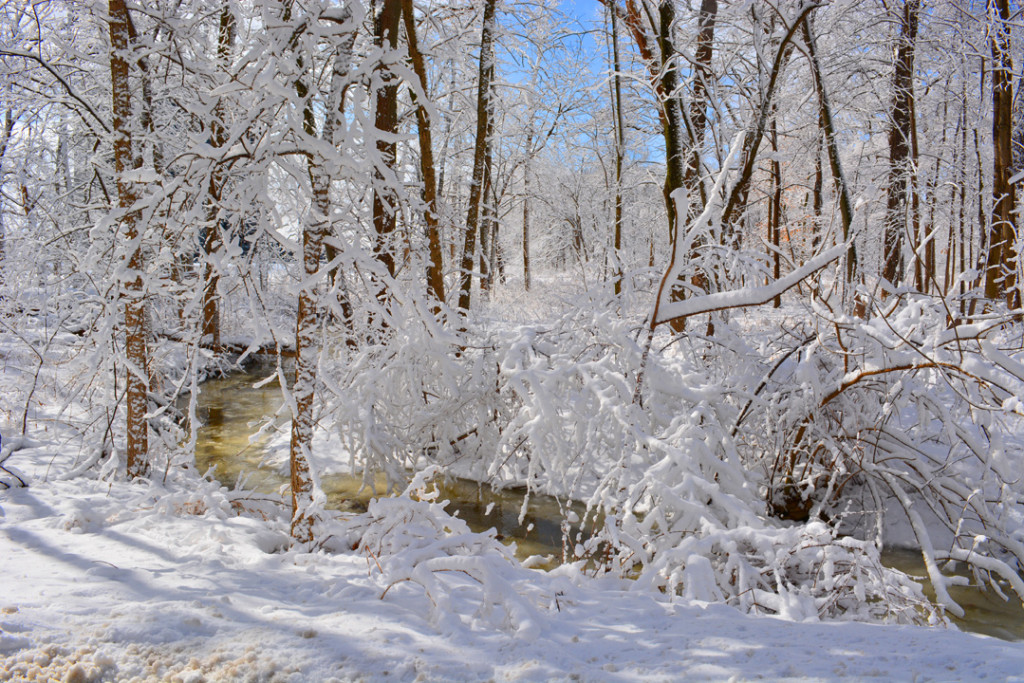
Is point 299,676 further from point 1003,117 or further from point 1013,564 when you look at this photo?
point 1003,117

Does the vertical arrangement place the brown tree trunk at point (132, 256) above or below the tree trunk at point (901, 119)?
below

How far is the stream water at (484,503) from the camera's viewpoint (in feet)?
13.3

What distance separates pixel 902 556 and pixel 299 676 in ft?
15.9

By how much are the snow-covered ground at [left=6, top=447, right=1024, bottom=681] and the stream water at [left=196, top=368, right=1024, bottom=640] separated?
3.62 ft

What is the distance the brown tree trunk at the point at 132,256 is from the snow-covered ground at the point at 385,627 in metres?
1.95

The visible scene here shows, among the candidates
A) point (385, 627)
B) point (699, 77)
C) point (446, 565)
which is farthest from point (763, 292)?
point (699, 77)

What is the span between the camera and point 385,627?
2.30 metres

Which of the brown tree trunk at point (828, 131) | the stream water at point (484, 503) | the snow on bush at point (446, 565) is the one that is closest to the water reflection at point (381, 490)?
the stream water at point (484, 503)

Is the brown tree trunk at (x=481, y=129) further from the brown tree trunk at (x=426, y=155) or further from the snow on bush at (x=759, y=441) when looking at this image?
the snow on bush at (x=759, y=441)

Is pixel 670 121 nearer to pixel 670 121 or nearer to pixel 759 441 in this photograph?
pixel 670 121

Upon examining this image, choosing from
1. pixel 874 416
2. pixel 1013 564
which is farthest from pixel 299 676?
pixel 1013 564

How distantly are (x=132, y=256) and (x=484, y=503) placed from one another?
388 centimetres

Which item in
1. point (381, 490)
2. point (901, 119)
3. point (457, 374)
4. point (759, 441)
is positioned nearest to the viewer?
point (759, 441)

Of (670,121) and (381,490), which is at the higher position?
(670,121)
